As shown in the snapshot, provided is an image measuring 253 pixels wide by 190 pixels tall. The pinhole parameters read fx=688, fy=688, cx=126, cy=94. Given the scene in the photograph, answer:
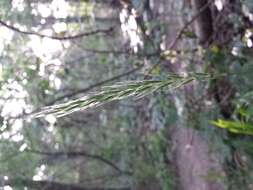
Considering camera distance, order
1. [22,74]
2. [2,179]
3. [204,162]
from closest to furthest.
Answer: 1. [2,179]
2. [22,74]
3. [204,162]

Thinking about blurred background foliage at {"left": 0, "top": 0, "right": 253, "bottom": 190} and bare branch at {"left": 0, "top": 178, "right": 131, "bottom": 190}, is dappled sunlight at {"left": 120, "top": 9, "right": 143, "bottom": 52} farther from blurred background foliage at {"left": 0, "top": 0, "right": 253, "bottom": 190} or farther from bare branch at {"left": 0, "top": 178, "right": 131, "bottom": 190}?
bare branch at {"left": 0, "top": 178, "right": 131, "bottom": 190}

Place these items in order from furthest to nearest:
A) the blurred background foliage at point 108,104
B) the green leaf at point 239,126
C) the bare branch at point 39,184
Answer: the blurred background foliage at point 108,104
the bare branch at point 39,184
the green leaf at point 239,126

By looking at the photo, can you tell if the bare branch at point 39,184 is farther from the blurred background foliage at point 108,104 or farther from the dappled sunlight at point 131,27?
the dappled sunlight at point 131,27

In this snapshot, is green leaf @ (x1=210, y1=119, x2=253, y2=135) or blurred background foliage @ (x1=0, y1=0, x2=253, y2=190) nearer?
green leaf @ (x1=210, y1=119, x2=253, y2=135)

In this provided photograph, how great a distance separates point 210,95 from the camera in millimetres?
3697

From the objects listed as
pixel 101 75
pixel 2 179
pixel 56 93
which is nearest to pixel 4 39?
pixel 2 179

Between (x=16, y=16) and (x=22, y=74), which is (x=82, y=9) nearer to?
(x=22, y=74)

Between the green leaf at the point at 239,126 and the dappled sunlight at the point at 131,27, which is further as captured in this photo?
the dappled sunlight at the point at 131,27

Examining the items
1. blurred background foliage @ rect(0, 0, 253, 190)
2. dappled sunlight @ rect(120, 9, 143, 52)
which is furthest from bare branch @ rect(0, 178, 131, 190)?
dappled sunlight @ rect(120, 9, 143, 52)

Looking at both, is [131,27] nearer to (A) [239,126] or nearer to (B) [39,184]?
(A) [239,126]

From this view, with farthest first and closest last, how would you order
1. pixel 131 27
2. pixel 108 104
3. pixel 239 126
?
pixel 108 104
pixel 131 27
pixel 239 126

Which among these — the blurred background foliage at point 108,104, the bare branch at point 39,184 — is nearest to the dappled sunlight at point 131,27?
the blurred background foliage at point 108,104

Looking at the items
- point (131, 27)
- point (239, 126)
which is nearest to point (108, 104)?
point (131, 27)

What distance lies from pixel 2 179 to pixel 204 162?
134cm
